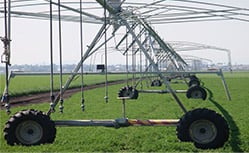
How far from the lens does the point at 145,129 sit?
25.8 ft

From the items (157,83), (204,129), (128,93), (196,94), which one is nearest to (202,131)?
(204,129)

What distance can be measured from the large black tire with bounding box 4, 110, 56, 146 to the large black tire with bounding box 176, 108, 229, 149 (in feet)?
6.49

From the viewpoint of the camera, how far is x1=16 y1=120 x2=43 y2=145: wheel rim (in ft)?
19.3

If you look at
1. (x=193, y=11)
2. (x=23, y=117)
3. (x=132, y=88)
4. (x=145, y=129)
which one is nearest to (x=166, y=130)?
(x=145, y=129)

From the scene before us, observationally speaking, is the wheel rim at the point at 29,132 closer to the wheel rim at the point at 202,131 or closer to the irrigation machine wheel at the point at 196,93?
the wheel rim at the point at 202,131

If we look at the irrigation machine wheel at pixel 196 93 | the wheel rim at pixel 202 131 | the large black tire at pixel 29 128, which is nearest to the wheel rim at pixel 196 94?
the irrigation machine wheel at pixel 196 93

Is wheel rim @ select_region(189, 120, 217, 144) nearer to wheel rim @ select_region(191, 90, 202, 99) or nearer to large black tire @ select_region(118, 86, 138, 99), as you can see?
large black tire @ select_region(118, 86, 138, 99)

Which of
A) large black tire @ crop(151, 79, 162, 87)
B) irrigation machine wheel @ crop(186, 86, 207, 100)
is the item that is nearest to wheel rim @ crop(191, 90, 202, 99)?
irrigation machine wheel @ crop(186, 86, 207, 100)

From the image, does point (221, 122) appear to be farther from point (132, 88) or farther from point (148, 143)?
point (132, 88)

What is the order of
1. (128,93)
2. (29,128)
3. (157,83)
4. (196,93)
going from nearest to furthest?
(29,128)
(128,93)
(196,93)
(157,83)

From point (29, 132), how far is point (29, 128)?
0.25 feet

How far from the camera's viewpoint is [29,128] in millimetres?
5953

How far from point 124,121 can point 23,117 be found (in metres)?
1.54

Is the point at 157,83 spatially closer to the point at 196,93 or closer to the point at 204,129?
the point at 196,93
